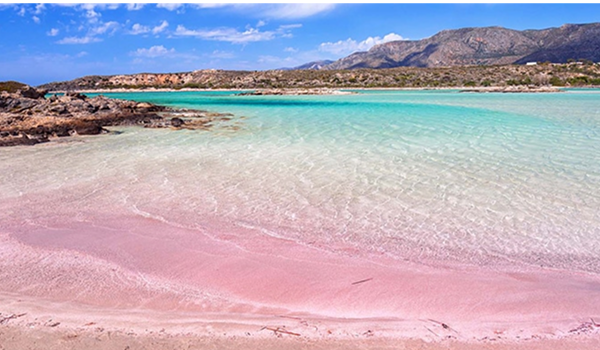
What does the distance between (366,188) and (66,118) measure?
16116 mm

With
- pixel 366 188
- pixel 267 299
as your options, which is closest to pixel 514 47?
pixel 366 188

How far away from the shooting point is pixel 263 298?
402 cm

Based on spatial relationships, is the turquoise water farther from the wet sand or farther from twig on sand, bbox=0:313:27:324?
twig on sand, bbox=0:313:27:324

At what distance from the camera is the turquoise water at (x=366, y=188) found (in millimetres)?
5469

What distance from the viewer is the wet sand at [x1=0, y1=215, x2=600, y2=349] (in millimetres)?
3248

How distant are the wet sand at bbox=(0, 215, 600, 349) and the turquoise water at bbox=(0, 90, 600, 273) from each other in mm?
535

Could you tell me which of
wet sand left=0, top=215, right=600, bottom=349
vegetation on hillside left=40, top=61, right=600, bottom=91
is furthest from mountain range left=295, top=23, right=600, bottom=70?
wet sand left=0, top=215, right=600, bottom=349

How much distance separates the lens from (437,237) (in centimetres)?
552

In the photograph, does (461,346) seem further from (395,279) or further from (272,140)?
Result: (272,140)

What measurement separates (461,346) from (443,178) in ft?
18.5

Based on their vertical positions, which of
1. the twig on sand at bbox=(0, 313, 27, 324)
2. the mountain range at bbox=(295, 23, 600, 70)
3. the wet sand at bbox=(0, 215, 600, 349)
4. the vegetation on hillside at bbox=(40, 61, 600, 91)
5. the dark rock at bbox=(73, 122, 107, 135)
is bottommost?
the wet sand at bbox=(0, 215, 600, 349)

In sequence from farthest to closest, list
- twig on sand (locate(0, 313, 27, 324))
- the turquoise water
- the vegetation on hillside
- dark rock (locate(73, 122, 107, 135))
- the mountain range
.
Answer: the mountain range < the vegetation on hillside < dark rock (locate(73, 122, 107, 135)) < the turquoise water < twig on sand (locate(0, 313, 27, 324))

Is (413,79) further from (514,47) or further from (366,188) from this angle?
(514,47)

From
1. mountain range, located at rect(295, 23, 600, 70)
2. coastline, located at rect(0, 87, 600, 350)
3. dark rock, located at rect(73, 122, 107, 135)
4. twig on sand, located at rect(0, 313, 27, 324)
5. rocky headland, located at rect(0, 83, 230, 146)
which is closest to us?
coastline, located at rect(0, 87, 600, 350)
